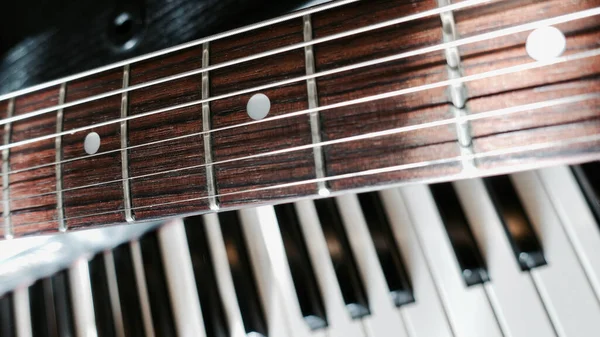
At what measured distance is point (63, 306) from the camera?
0.84 meters

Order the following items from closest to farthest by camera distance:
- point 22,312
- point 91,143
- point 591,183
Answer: point 591,183 < point 91,143 < point 22,312

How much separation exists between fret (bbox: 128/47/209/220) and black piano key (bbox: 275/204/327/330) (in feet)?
0.47

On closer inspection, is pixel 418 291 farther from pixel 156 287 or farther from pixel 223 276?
pixel 156 287

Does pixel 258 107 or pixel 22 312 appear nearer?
pixel 258 107

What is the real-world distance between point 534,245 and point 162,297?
486mm

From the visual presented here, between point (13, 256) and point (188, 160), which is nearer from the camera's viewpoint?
point (188, 160)

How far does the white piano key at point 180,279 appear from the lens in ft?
2.50

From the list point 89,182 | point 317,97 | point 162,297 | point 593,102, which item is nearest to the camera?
point 593,102

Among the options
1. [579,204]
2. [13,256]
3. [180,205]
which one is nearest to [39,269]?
[13,256]

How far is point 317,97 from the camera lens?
55 centimetres

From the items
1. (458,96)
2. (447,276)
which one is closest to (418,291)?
(447,276)

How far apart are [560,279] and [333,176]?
0.26 metres

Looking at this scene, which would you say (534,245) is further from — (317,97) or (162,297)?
(162,297)

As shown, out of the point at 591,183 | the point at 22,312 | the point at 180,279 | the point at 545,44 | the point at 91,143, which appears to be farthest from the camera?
the point at 22,312
